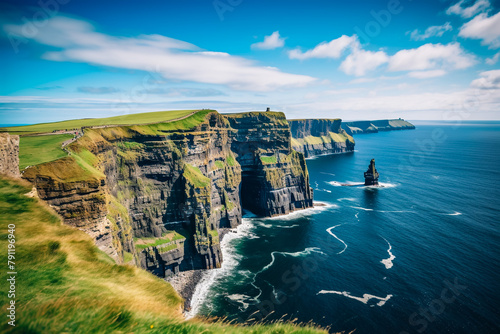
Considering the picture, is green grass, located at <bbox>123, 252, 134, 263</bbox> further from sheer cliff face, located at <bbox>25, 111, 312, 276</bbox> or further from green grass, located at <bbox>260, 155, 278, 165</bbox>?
green grass, located at <bbox>260, 155, 278, 165</bbox>

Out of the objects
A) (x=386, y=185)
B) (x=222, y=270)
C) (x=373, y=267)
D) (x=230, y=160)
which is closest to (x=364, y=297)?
(x=373, y=267)

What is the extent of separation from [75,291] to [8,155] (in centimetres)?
2051

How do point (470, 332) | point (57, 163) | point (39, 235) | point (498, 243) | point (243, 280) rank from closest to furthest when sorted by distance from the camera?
point (39, 235) < point (57, 163) < point (470, 332) < point (243, 280) < point (498, 243)

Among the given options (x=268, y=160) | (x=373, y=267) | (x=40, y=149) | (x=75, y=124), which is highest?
(x=75, y=124)

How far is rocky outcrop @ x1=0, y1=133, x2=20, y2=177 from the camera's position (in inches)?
890

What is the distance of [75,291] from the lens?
11.4 meters

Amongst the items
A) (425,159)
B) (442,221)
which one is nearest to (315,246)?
(442,221)

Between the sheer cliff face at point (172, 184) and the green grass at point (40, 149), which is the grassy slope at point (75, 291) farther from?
the green grass at point (40, 149)

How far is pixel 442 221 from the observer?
81438 millimetres

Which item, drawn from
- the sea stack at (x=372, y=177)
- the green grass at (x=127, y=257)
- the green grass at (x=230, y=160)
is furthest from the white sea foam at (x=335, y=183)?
the green grass at (x=127, y=257)

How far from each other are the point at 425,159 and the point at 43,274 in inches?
8840

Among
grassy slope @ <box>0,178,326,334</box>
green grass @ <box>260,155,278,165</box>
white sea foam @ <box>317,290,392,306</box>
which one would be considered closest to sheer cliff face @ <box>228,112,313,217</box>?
green grass @ <box>260,155,278,165</box>

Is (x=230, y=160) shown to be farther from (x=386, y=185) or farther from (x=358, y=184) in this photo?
(x=386, y=185)

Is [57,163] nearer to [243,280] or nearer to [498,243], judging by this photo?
[243,280]
